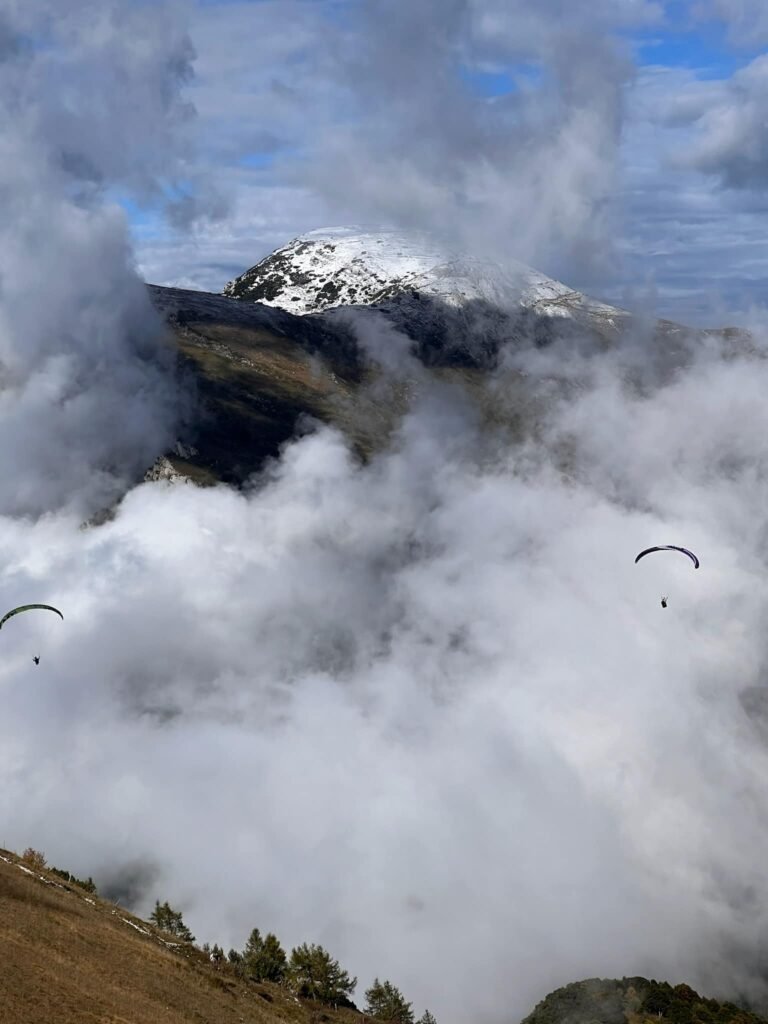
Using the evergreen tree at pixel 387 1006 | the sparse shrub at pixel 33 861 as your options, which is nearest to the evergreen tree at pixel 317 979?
the evergreen tree at pixel 387 1006

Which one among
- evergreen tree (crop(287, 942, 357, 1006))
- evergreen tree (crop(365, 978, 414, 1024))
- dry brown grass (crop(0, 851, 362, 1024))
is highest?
evergreen tree (crop(365, 978, 414, 1024))

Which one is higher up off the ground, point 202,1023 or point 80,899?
point 80,899

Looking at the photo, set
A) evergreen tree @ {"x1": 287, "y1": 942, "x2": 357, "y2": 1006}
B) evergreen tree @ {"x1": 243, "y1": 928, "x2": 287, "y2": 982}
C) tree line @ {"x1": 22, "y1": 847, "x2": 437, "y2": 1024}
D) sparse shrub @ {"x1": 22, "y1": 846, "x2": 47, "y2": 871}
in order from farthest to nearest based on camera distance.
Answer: evergreen tree @ {"x1": 243, "y1": 928, "x2": 287, "y2": 982}, evergreen tree @ {"x1": 287, "y1": 942, "x2": 357, "y2": 1006}, tree line @ {"x1": 22, "y1": 847, "x2": 437, "y2": 1024}, sparse shrub @ {"x1": 22, "y1": 846, "x2": 47, "y2": 871}

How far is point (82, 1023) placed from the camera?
59.9 metres

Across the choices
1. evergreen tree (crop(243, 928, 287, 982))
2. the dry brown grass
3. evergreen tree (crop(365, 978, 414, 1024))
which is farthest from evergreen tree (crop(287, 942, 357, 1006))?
the dry brown grass

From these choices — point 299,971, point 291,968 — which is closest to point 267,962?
point 299,971

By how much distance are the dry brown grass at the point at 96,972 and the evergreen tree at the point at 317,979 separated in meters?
17.3

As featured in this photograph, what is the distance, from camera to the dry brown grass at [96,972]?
204 ft

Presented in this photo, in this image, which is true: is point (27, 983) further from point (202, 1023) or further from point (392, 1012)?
point (392, 1012)

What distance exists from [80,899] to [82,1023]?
34362 millimetres

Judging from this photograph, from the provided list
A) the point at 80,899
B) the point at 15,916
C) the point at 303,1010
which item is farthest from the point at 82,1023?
the point at 303,1010

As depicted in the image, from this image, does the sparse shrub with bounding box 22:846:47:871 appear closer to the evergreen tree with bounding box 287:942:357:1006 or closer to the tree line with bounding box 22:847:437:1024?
the tree line with bounding box 22:847:437:1024

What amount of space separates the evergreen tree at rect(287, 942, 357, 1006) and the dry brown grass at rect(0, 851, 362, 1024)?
17330 mm

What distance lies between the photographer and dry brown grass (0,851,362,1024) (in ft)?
204
